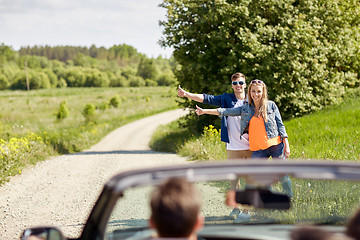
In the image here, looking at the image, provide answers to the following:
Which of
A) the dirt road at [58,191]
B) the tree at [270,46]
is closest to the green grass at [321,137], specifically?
the tree at [270,46]

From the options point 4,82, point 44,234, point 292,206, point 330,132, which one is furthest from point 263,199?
point 4,82

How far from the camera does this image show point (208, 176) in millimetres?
2062

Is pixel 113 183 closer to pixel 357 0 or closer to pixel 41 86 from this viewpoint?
pixel 357 0

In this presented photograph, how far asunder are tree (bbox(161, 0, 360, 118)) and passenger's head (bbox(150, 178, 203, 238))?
15.0 m

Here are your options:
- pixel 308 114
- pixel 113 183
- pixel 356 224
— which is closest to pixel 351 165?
pixel 356 224

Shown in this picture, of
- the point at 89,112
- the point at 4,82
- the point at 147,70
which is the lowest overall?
the point at 89,112

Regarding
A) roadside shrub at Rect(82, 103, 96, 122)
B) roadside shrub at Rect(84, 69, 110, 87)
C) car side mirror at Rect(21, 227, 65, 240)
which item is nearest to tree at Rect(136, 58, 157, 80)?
roadside shrub at Rect(84, 69, 110, 87)

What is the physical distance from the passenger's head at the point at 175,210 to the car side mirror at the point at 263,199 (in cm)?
46

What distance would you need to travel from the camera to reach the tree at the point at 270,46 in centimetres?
1698

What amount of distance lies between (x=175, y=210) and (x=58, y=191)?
968 centimetres

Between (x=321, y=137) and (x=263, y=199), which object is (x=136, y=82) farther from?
(x=263, y=199)

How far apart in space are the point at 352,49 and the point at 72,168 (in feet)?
41.1

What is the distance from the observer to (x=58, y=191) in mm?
10969

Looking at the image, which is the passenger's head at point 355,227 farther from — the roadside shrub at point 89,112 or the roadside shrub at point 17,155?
the roadside shrub at point 89,112
